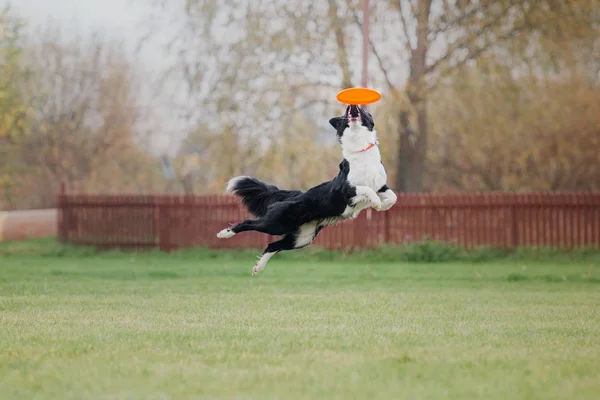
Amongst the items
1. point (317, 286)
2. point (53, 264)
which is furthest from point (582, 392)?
point (53, 264)

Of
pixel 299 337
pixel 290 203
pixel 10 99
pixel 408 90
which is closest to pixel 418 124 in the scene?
pixel 408 90

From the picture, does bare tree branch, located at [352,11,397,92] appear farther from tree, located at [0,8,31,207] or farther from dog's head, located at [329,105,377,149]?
dog's head, located at [329,105,377,149]

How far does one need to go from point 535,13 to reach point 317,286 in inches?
536

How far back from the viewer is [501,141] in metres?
29.9

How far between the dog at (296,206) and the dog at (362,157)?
0.08 m

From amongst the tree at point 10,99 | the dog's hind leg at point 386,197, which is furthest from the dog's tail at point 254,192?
the tree at point 10,99

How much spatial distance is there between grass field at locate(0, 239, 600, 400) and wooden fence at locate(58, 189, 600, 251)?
4.66 metres

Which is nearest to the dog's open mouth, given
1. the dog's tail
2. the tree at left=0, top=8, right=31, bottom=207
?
the dog's tail

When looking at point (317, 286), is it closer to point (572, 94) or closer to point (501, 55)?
point (501, 55)

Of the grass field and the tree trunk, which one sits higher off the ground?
the tree trunk

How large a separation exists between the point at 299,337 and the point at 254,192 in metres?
1.90

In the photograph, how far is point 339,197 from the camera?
26.8ft

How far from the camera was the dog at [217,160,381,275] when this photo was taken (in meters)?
8.14

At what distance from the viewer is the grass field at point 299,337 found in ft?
18.8
